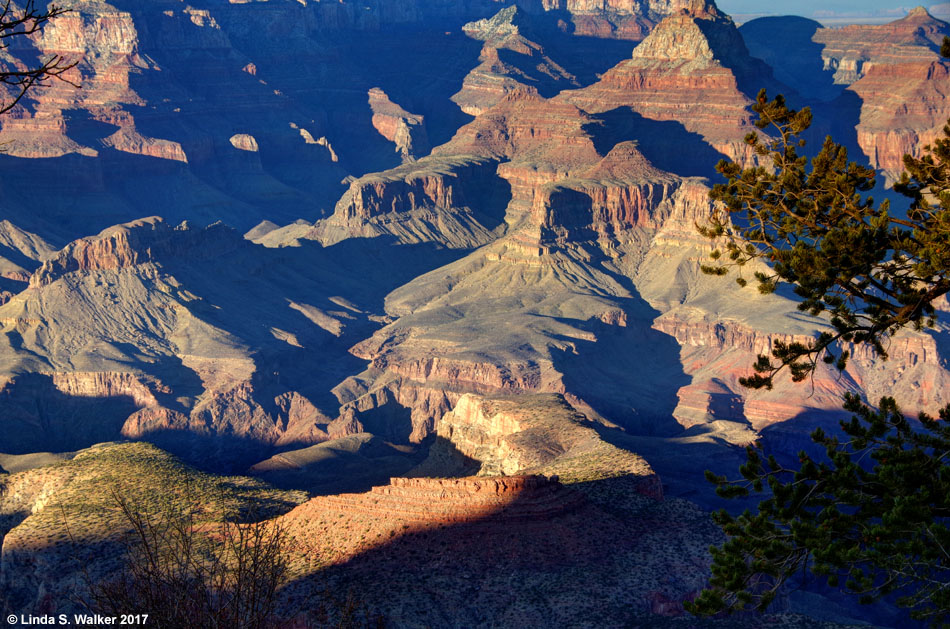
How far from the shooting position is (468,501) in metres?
48.6

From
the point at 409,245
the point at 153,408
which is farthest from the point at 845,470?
the point at 409,245

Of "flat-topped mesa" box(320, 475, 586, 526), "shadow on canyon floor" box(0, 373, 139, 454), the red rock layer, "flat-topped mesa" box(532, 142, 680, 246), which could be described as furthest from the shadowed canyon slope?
the red rock layer

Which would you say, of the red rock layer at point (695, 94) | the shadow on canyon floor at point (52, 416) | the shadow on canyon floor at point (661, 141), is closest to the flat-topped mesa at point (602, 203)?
the shadow on canyon floor at point (661, 141)

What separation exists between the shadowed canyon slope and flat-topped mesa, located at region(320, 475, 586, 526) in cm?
14

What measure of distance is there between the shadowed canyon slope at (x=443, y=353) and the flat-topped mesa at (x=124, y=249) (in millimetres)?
344

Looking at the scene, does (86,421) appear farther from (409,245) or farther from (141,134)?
(141,134)

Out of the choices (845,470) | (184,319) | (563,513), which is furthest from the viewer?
(184,319)

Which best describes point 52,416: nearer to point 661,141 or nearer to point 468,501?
point 468,501

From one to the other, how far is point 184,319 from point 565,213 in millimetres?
54118

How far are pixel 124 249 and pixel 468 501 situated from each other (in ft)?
279

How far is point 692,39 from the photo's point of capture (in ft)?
648

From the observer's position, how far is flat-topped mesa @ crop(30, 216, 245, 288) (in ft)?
395

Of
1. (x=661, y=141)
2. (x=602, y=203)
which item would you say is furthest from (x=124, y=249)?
(x=661, y=141)

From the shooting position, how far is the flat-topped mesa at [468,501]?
48.3 metres
